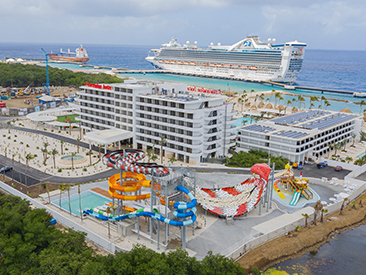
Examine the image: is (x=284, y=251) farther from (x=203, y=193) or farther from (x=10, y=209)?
(x=10, y=209)

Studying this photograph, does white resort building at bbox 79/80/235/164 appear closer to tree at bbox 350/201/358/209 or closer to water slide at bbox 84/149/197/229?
water slide at bbox 84/149/197/229

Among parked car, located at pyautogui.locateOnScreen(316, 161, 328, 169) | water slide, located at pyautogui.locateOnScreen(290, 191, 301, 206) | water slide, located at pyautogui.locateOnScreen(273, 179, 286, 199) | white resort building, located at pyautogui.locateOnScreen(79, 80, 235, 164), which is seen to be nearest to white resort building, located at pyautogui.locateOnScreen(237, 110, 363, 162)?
parked car, located at pyautogui.locateOnScreen(316, 161, 328, 169)

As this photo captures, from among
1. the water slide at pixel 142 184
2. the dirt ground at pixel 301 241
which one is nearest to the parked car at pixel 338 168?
the dirt ground at pixel 301 241

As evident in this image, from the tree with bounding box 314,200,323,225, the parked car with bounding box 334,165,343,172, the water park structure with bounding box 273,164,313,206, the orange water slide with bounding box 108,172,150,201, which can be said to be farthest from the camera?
the parked car with bounding box 334,165,343,172

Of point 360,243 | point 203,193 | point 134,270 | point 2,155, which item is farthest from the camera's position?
point 2,155

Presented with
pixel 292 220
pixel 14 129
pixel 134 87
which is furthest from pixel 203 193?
pixel 14 129
